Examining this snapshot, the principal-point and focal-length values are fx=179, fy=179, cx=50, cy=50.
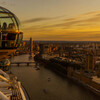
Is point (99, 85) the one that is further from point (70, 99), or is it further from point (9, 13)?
point (9, 13)

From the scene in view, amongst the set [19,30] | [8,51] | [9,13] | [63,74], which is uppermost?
[9,13]

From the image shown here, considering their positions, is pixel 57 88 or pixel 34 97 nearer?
pixel 34 97

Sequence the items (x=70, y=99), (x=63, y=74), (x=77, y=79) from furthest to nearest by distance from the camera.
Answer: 1. (x=63, y=74)
2. (x=77, y=79)
3. (x=70, y=99)

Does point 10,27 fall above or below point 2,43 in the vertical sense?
above

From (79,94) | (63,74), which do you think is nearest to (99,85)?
(79,94)
